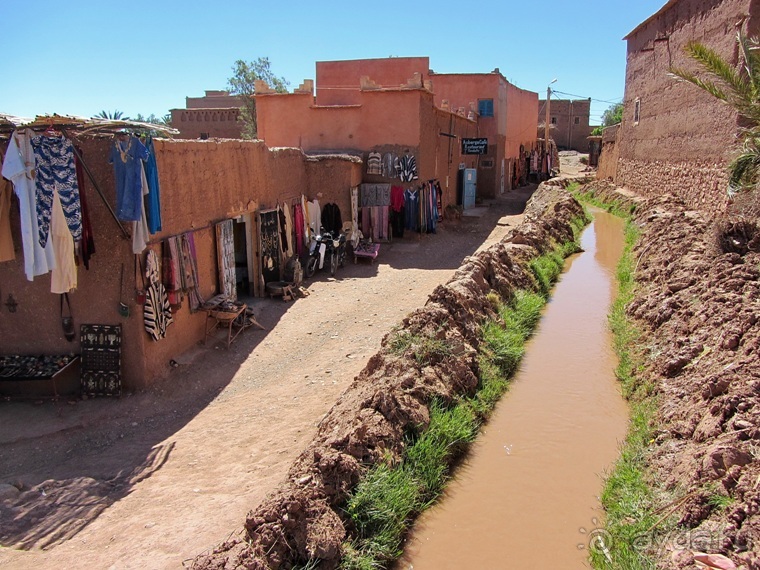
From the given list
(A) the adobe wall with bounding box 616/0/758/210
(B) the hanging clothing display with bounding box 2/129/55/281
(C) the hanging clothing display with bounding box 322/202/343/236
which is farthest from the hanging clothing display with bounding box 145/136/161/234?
(A) the adobe wall with bounding box 616/0/758/210

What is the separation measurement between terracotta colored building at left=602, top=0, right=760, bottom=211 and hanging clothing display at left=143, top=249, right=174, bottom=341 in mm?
13218

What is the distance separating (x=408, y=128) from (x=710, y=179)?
8.23m

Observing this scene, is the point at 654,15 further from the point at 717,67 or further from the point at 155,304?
the point at 155,304

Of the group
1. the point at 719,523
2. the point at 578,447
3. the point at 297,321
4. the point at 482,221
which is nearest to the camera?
the point at 719,523

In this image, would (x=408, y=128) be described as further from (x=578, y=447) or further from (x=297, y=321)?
(x=578, y=447)

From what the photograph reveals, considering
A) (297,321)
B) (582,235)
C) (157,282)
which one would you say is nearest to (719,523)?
(157,282)

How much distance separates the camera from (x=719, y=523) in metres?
4.50

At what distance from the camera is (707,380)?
6648mm

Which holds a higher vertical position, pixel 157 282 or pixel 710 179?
pixel 710 179

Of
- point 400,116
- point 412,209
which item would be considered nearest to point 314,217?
point 412,209

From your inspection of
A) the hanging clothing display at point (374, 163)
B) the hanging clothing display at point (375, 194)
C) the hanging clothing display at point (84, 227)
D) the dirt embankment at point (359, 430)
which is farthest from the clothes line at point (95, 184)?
the hanging clothing display at point (374, 163)

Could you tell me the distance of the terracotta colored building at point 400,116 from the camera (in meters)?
17.8

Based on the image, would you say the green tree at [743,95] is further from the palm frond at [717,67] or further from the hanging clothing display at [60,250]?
the hanging clothing display at [60,250]

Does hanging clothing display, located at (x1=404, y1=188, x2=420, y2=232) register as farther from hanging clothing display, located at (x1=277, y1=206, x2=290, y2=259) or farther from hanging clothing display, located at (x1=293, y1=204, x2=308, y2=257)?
hanging clothing display, located at (x1=277, y1=206, x2=290, y2=259)
